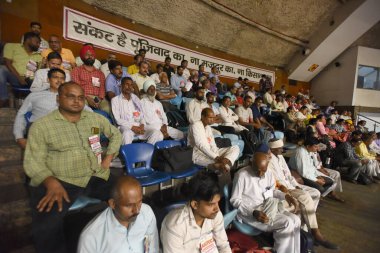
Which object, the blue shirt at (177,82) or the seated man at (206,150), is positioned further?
the blue shirt at (177,82)

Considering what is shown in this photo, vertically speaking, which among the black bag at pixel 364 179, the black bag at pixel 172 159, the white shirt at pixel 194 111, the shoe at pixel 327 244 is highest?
the white shirt at pixel 194 111

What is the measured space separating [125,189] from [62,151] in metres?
0.78

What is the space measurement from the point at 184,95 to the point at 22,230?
438cm

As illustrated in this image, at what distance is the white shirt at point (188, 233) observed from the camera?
4.69 feet

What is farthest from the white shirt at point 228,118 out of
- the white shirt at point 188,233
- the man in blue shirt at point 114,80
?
the white shirt at point 188,233

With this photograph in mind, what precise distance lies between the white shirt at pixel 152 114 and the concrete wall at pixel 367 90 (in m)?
11.5

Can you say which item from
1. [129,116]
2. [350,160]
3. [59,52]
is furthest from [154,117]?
[350,160]

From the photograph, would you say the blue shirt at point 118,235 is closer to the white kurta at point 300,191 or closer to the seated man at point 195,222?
the seated man at point 195,222

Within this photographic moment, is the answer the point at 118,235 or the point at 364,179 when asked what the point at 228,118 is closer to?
the point at 364,179

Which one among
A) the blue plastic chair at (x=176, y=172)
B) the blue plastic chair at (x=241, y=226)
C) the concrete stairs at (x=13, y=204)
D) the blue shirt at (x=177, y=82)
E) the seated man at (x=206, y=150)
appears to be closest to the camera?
the concrete stairs at (x=13, y=204)

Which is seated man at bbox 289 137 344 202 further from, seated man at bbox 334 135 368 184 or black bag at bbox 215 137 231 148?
seated man at bbox 334 135 368 184

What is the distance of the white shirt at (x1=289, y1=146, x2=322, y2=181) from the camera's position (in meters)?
3.39

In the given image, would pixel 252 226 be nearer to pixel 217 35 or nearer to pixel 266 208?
pixel 266 208

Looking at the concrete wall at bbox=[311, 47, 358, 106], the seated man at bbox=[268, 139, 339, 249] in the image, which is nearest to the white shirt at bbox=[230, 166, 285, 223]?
the seated man at bbox=[268, 139, 339, 249]
